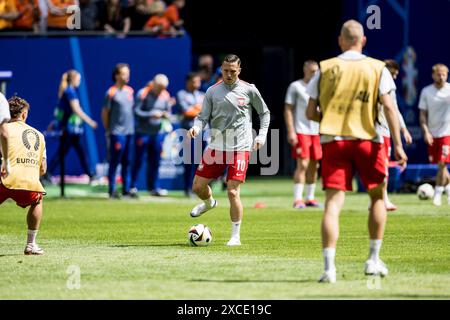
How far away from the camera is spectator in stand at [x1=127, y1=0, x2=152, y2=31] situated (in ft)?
91.0

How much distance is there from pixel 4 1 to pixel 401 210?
477 inches

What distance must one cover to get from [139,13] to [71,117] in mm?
3882

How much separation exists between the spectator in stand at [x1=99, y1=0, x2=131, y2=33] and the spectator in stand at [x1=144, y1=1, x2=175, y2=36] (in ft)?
1.75

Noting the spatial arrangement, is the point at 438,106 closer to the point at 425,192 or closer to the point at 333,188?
the point at 425,192

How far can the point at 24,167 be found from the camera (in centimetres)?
1302

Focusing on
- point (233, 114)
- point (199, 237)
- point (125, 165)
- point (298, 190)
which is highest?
point (233, 114)

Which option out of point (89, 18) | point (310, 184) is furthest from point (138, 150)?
point (310, 184)

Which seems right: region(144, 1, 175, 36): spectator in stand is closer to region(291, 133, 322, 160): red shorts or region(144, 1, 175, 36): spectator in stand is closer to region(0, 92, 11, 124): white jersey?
region(291, 133, 322, 160): red shorts

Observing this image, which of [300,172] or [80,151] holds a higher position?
[300,172]

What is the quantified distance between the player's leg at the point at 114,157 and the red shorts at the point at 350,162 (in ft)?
44.4

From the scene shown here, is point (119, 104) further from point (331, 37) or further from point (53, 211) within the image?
point (331, 37)

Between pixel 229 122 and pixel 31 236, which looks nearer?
pixel 31 236

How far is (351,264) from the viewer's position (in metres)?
12.0
